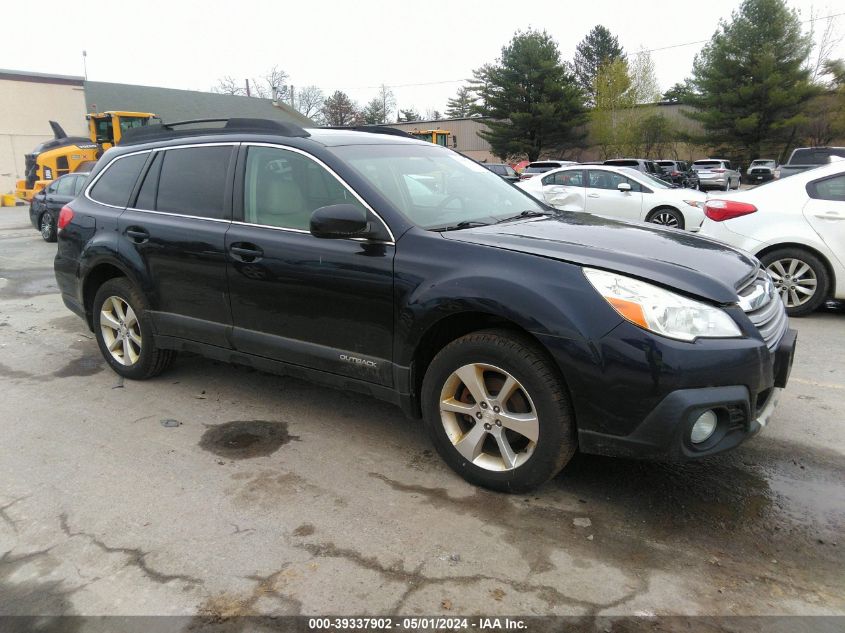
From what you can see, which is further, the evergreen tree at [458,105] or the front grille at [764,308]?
the evergreen tree at [458,105]

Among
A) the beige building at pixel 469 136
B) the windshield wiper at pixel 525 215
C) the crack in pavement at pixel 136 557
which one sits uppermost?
the beige building at pixel 469 136

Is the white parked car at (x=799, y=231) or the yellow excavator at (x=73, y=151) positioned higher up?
the yellow excavator at (x=73, y=151)

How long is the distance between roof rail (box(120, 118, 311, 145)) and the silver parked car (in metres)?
28.3

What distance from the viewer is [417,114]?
88125mm

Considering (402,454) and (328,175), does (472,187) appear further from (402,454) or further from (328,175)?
(402,454)

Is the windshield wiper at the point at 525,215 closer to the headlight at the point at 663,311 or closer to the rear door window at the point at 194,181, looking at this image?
the headlight at the point at 663,311

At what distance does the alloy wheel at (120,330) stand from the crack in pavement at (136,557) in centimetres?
198

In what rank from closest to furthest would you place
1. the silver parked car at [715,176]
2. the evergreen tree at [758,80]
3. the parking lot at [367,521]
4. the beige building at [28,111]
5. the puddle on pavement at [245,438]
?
the parking lot at [367,521] < the puddle on pavement at [245,438] < the silver parked car at [715,176] < the beige building at [28,111] < the evergreen tree at [758,80]

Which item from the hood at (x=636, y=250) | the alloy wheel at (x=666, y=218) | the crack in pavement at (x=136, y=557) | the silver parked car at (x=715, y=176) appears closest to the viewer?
the crack in pavement at (x=136, y=557)

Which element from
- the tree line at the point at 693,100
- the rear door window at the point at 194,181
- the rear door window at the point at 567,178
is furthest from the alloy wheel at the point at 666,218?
the tree line at the point at 693,100

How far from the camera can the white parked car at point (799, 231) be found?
6477 mm

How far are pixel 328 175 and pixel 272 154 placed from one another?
515mm

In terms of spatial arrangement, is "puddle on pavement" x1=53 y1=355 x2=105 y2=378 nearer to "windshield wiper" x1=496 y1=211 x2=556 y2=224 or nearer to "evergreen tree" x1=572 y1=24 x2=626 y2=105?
"windshield wiper" x1=496 y1=211 x2=556 y2=224

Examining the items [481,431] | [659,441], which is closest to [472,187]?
[481,431]
